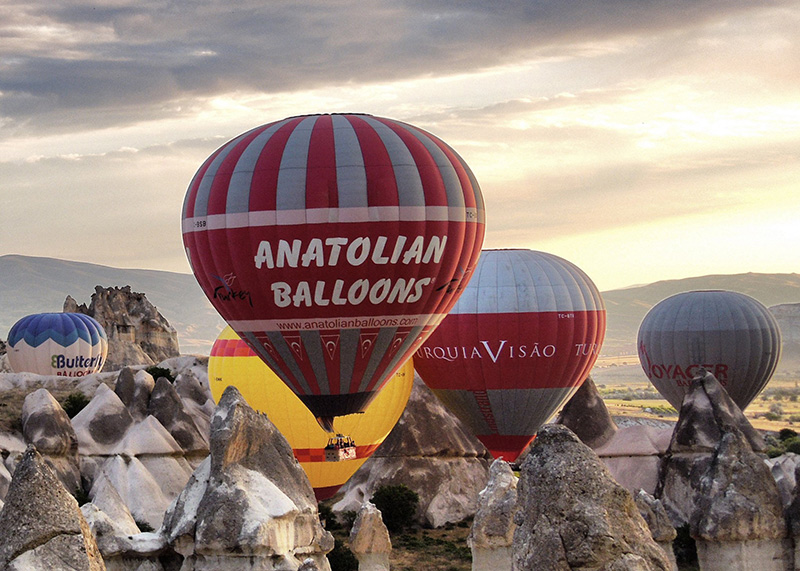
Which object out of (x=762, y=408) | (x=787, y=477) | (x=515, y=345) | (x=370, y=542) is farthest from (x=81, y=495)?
(x=762, y=408)

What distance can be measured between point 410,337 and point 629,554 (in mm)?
16699

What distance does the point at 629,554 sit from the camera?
10609mm

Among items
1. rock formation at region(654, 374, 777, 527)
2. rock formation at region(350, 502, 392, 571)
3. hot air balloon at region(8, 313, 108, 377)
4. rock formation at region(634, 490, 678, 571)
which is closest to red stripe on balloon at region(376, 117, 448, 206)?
rock formation at region(634, 490, 678, 571)

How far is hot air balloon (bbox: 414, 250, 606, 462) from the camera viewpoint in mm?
36062

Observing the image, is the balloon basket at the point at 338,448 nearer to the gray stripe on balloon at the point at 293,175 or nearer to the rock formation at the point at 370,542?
the rock formation at the point at 370,542

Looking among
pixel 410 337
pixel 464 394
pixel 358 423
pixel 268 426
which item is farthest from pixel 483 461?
pixel 268 426

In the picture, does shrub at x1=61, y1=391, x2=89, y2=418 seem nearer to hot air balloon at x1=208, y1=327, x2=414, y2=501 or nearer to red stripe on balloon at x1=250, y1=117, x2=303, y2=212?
hot air balloon at x1=208, y1=327, x2=414, y2=501

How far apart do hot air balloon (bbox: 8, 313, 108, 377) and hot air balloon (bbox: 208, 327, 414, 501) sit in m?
34.5

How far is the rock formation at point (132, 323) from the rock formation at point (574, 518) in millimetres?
81160

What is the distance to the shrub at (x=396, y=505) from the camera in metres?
42.4

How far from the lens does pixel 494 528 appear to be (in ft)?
86.1

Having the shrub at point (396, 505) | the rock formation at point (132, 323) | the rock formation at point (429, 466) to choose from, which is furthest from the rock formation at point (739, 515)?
the rock formation at point (132, 323)

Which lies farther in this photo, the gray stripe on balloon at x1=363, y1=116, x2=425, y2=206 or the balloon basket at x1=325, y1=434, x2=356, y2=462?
the balloon basket at x1=325, y1=434, x2=356, y2=462

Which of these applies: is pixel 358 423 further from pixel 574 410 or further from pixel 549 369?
pixel 574 410
